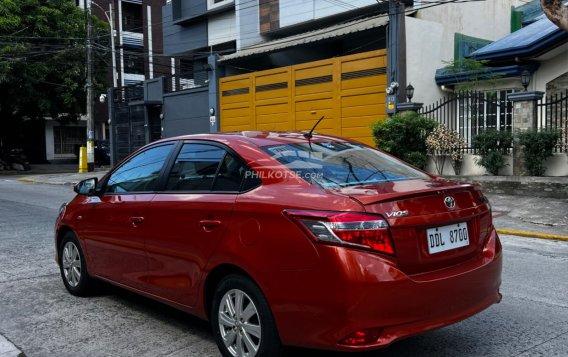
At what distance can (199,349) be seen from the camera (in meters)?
4.00

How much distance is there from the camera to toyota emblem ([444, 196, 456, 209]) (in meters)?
3.45

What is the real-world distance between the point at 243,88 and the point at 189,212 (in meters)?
19.2

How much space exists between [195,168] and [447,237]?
1.93 meters

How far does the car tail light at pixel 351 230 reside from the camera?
304 centimetres

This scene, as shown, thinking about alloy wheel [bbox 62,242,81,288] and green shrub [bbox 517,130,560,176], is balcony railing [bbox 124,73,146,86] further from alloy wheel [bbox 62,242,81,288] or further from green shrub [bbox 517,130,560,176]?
alloy wheel [bbox 62,242,81,288]

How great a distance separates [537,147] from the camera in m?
12.9

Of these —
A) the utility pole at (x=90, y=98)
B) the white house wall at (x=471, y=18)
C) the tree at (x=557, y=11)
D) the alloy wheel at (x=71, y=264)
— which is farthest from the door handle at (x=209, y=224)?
the utility pole at (x=90, y=98)

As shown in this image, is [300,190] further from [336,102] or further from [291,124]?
[291,124]

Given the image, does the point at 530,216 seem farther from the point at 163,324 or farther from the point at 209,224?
the point at 209,224

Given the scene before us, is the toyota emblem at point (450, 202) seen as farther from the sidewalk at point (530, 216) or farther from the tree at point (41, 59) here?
the tree at point (41, 59)

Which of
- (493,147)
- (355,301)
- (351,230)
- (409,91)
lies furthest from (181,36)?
(355,301)

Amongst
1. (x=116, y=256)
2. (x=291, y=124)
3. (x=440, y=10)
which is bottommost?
(x=116, y=256)

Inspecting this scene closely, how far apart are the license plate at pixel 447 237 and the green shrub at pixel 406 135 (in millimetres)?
11384

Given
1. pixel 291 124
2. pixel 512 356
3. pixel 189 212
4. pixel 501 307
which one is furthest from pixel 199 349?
pixel 291 124
